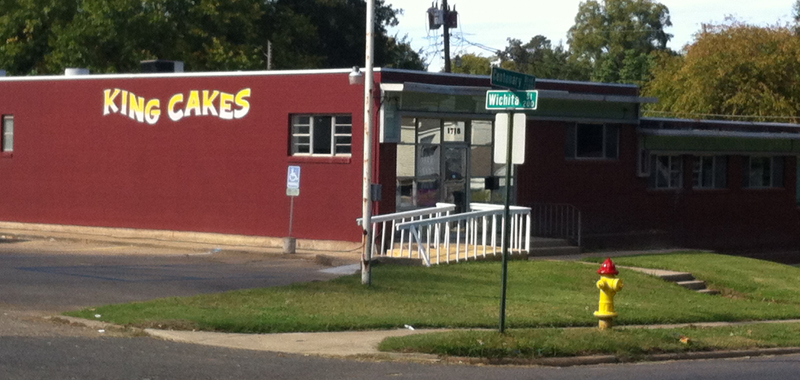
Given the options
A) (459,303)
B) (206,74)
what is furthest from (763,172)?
(459,303)

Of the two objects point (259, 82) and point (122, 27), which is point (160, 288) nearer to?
point (259, 82)

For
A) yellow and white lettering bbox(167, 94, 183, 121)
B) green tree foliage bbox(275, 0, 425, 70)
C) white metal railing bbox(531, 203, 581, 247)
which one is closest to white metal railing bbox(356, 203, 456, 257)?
white metal railing bbox(531, 203, 581, 247)

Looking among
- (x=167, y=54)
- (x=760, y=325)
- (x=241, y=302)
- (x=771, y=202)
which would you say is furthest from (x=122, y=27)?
(x=760, y=325)

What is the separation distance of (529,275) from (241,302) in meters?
6.36

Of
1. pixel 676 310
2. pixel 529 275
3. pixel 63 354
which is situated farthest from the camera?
pixel 529 275

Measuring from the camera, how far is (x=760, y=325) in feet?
53.0

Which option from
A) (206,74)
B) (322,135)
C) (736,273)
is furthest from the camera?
(206,74)

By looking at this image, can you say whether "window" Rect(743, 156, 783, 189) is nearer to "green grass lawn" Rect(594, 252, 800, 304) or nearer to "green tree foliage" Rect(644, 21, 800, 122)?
"green grass lawn" Rect(594, 252, 800, 304)

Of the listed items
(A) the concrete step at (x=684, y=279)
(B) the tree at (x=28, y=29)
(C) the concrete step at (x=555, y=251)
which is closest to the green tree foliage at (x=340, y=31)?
(B) the tree at (x=28, y=29)

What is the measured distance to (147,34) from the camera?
43719 millimetres

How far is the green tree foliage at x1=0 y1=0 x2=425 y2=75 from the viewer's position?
4225cm

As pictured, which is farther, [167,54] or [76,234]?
[167,54]

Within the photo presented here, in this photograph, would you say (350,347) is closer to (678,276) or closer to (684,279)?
(678,276)

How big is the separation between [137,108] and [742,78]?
A: 3103 centimetres
